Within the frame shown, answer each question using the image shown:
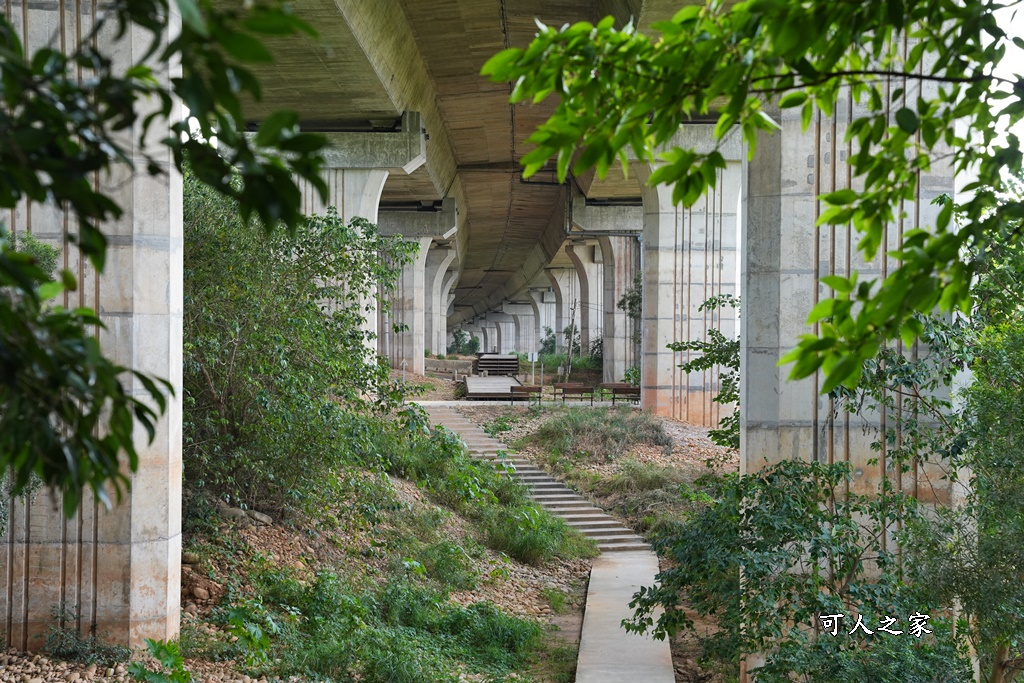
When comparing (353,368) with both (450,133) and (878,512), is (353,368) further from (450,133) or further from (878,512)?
(450,133)

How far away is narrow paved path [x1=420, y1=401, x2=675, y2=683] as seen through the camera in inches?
418

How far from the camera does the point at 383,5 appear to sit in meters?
16.7

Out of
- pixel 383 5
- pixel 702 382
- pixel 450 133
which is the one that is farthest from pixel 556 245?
pixel 383 5

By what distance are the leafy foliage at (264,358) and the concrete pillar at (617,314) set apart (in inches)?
1062

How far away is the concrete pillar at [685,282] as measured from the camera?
25.8 m

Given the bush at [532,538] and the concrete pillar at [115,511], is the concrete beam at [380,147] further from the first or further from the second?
the concrete pillar at [115,511]

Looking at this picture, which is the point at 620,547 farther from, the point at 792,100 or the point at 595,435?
the point at 792,100

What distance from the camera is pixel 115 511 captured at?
8.26m

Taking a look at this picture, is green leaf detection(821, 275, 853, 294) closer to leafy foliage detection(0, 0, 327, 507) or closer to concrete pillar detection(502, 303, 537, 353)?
leafy foliage detection(0, 0, 327, 507)

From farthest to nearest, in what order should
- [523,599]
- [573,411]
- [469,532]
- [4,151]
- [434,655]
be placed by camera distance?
[573,411], [469,532], [523,599], [434,655], [4,151]

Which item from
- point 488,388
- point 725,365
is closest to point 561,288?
point 488,388

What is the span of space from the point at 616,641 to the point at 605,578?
318 cm

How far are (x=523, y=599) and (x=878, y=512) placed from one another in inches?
241

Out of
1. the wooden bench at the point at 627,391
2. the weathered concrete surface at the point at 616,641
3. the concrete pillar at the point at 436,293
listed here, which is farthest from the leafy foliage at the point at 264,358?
the concrete pillar at the point at 436,293
